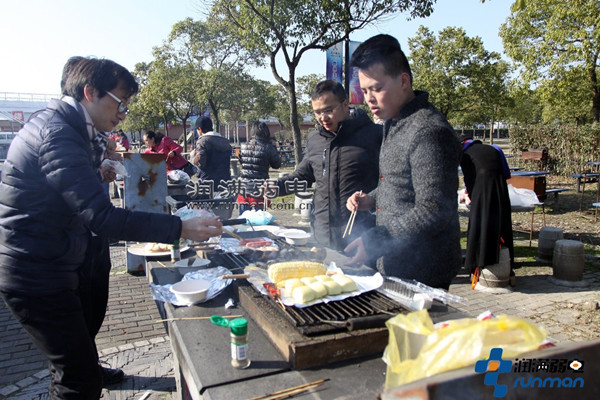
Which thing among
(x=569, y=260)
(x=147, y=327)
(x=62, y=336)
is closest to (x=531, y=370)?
(x=62, y=336)

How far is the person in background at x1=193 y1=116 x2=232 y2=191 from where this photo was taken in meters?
7.28

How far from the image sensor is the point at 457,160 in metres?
1.99

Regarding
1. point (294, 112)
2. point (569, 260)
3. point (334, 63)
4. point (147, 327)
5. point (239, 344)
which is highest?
point (334, 63)

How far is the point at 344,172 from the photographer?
3.71 metres

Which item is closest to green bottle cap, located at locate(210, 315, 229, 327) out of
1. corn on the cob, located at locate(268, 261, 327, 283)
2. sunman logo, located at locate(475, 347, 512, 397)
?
corn on the cob, located at locate(268, 261, 327, 283)

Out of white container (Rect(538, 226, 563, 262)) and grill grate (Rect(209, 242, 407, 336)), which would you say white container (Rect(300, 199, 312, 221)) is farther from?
grill grate (Rect(209, 242, 407, 336))

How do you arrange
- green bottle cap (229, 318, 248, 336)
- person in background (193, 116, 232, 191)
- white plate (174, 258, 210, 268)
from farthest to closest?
person in background (193, 116, 232, 191) < white plate (174, 258, 210, 268) < green bottle cap (229, 318, 248, 336)

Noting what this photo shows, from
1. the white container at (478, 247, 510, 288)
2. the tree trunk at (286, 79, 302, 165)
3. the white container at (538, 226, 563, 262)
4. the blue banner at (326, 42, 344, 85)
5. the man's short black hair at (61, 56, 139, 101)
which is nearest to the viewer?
the man's short black hair at (61, 56, 139, 101)

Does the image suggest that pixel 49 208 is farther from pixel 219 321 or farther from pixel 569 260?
pixel 569 260

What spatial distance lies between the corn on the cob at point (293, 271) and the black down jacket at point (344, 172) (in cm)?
113

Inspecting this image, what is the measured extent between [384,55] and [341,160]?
1684 mm

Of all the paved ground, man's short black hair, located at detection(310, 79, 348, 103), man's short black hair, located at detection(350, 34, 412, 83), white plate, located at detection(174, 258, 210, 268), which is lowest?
the paved ground

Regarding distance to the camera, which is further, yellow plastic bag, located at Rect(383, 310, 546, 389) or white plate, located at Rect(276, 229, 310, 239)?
white plate, located at Rect(276, 229, 310, 239)

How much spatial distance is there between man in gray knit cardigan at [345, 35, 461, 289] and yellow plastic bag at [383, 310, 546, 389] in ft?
2.65
